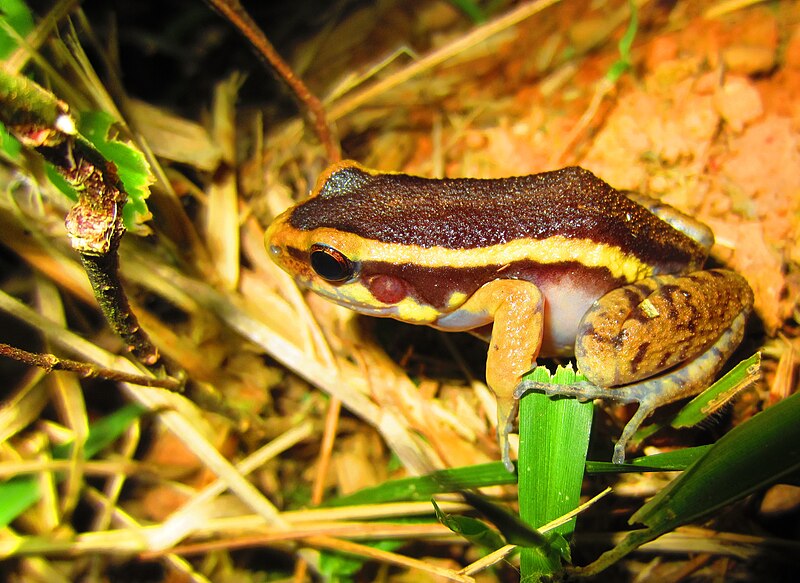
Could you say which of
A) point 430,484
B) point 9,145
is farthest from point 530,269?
point 9,145

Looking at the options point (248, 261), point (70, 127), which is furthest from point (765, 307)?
point (70, 127)

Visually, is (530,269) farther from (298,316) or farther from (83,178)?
(83,178)

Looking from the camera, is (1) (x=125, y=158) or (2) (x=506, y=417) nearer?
(1) (x=125, y=158)

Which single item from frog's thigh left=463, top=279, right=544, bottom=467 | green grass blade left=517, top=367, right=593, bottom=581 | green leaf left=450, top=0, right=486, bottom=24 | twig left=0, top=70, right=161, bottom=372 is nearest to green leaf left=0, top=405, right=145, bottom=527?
twig left=0, top=70, right=161, bottom=372

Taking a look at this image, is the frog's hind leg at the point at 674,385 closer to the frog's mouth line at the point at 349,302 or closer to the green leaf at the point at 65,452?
the frog's mouth line at the point at 349,302

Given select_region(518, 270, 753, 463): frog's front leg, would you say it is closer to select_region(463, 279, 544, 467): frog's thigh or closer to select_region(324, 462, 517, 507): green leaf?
select_region(463, 279, 544, 467): frog's thigh

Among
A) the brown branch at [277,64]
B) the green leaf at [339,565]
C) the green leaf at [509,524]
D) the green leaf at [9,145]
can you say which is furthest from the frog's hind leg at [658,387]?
the green leaf at [9,145]
